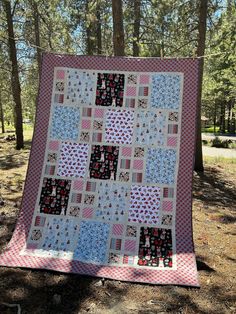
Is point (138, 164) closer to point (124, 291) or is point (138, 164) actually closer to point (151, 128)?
point (151, 128)

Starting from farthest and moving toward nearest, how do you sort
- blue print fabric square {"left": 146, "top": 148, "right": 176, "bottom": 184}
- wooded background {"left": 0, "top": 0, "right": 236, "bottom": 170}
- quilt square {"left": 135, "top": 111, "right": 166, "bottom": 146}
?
1. wooded background {"left": 0, "top": 0, "right": 236, "bottom": 170}
2. quilt square {"left": 135, "top": 111, "right": 166, "bottom": 146}
3. blue print fabric square {"left": 146, "top": 148, "right": 176, "bottom": 184}

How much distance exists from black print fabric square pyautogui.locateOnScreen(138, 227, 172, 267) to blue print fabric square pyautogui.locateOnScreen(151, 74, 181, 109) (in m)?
1.59

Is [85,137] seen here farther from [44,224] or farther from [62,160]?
[44,224]

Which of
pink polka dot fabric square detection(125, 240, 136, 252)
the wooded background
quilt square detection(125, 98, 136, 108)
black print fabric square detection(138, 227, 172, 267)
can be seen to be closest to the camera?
black print fabric square detection(138, 227, 172, 267)

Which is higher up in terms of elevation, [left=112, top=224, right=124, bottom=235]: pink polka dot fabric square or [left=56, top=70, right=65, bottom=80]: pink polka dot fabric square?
[left=56, top=70, right=65, bottom=80]: pink polka dot fabric square

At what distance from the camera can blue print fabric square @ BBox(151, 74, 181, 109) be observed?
4.53m

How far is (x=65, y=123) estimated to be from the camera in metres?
4.65

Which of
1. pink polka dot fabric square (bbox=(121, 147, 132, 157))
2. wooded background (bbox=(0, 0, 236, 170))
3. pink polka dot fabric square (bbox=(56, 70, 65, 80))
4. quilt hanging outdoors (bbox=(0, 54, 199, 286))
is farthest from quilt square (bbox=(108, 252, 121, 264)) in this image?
wooded background (bbox=(0, 0, 236, 170))

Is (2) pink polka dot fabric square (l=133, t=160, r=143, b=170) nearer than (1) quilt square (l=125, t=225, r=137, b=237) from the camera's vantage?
No

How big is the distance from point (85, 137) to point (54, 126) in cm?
45

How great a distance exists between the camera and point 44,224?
169 inches

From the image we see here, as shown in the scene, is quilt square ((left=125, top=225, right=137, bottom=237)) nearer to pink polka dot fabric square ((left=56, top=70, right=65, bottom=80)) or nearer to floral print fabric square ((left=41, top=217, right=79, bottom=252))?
floral print fabric square ((left=41, top=217, right=79, bottom=252))

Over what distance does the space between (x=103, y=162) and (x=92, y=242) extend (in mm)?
1015

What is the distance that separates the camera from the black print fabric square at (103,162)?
14.6ft
